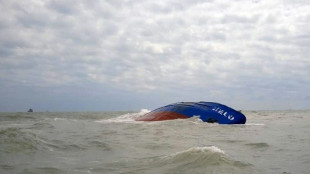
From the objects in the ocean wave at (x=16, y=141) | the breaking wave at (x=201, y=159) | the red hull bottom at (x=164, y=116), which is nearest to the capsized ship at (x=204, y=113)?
the red hull bottom at (x=164, y=116)

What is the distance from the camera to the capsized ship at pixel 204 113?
64.6 ft

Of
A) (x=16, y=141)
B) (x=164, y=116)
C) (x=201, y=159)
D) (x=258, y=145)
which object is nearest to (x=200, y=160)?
(x=201, y=159)

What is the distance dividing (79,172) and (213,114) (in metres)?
15.4

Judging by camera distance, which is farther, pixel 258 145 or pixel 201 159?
pixel 258 145

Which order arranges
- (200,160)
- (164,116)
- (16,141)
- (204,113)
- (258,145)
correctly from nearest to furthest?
1. (200,160)
2. (16,141)
3. (258,145)
4. (204,113)
5. (164,116)

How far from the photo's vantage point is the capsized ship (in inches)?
776

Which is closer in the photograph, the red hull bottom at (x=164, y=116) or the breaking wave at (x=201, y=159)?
the breaking wave at (x=201, y=159)

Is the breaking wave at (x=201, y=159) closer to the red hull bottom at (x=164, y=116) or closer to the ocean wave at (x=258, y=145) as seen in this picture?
the ocean wave at (x=258, y=145)

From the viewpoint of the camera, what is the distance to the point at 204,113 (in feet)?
68.1

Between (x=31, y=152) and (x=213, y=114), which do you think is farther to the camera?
(x=213, y=114)

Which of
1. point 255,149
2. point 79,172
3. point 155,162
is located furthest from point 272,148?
point 79,172

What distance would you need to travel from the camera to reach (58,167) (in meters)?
6.07

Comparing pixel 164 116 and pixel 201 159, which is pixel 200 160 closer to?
pixel 201 159

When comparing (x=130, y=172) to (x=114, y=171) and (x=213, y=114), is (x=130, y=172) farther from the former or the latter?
(x=213, y=114)
